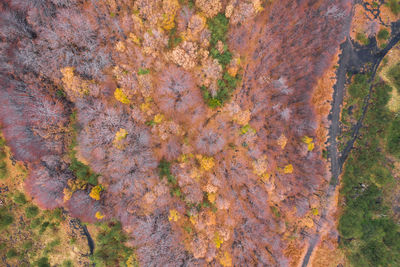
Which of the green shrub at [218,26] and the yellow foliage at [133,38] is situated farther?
the green shrub at [218,26]

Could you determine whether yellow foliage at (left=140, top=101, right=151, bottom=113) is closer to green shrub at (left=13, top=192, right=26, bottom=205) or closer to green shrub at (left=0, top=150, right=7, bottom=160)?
green shrub at (left=0, top=150, right=7, bottom=160)

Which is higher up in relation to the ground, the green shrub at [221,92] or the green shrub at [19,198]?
the green shrub at [221,92]

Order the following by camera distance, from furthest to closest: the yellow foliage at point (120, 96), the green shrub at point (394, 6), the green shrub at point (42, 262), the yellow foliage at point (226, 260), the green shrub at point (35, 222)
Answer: the yellow foliage at point (226, 260) < the green shrub at point (42, 262) < the green shrub at point (394, 6) < the green shrub at point (35, 222) < the yellow foliage at point (120, 96)

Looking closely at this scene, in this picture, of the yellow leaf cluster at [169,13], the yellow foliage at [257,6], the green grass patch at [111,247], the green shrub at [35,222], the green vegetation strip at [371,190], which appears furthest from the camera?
the green grass patch at [111,247]

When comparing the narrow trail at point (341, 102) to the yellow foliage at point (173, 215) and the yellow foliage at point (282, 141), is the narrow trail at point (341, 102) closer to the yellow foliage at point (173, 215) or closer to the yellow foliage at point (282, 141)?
the yellow foliage at point (282, 141)

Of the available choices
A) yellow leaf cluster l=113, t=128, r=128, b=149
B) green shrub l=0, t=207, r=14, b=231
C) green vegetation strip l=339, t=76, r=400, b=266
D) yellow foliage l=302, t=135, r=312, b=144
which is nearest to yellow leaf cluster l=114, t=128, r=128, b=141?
yellow leaf cluster l=113, t=128, r=128, b=149

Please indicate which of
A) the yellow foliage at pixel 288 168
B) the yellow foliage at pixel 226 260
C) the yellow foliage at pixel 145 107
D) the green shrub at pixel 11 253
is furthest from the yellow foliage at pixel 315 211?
the green shrub at pixel 11 253

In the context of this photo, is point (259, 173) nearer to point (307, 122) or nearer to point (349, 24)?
point (307, 122)
